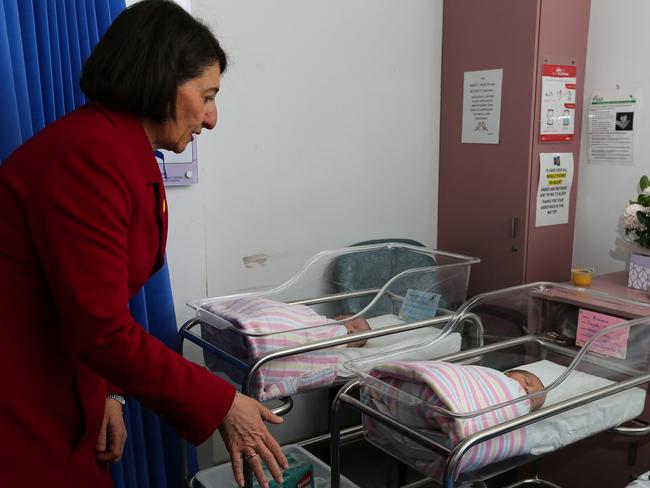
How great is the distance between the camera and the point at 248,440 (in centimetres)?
112

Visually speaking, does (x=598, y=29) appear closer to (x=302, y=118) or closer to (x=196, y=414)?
(x=302, y=118)

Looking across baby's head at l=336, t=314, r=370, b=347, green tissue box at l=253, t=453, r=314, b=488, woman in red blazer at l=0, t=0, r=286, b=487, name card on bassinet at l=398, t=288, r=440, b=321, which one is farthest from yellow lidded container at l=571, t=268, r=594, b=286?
woman in red blazer at l=0, t=0, r=286, b=487

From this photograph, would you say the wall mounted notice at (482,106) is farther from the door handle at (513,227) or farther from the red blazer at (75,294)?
the red blazer at (75,294)

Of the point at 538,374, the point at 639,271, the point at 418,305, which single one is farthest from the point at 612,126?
the point at 538,374

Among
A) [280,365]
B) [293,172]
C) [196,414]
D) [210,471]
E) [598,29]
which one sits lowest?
[210,471]

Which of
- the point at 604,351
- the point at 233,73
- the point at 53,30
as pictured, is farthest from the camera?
the point at 233,73

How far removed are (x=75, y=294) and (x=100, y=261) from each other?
0.06 m

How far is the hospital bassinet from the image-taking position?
136cm

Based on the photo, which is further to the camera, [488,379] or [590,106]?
[590,106]

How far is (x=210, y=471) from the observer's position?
7.14 ft

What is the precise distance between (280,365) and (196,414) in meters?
0.76

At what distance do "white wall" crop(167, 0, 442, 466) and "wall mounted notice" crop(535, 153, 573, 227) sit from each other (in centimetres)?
56

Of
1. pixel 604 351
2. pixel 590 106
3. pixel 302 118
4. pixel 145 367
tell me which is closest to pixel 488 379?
pixel 604 351

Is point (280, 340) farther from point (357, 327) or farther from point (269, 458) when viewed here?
point (269, 458)
